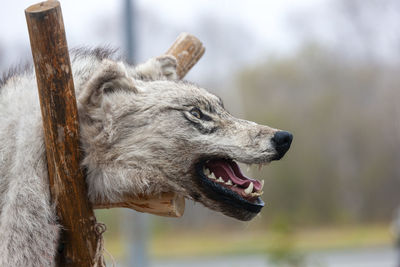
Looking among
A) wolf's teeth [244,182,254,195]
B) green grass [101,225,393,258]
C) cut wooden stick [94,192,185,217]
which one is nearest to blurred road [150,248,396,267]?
green grass [101,225,393,258]

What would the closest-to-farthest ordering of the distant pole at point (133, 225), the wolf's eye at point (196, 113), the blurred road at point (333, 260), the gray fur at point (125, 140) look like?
the gray fur at point (125, 140)
the wolf's eye at point (196, 113)
the distant pole at point (133, 225)
the blurred road at point (333, 260)

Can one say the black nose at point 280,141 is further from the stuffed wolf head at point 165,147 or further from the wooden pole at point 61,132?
the wooden pole at point 61,132

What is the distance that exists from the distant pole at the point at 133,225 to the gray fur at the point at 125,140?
4481mm

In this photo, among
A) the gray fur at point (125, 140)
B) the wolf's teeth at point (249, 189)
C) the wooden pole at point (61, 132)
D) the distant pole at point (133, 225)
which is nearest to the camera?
the wooden pole at point (61, 132)

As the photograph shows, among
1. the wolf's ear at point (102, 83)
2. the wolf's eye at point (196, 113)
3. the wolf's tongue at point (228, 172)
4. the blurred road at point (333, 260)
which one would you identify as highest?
the wolf's ear at point (102, 83)

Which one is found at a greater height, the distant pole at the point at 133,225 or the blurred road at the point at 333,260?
the distant pole at the point at 133,225

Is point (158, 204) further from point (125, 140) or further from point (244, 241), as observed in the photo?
point (244, 241)

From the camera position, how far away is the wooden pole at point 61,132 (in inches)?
107

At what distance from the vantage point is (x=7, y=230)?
269 centimetres

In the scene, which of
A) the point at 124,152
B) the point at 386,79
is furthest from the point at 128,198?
the point at 386,79

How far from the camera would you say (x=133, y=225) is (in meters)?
8.12

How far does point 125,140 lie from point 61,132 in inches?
13.0

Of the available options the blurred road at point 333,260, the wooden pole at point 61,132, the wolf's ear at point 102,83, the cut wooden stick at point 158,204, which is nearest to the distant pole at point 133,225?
the wolf's ear at point 102,83

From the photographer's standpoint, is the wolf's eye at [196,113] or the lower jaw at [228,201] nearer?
the lower jaw at [228,201]
